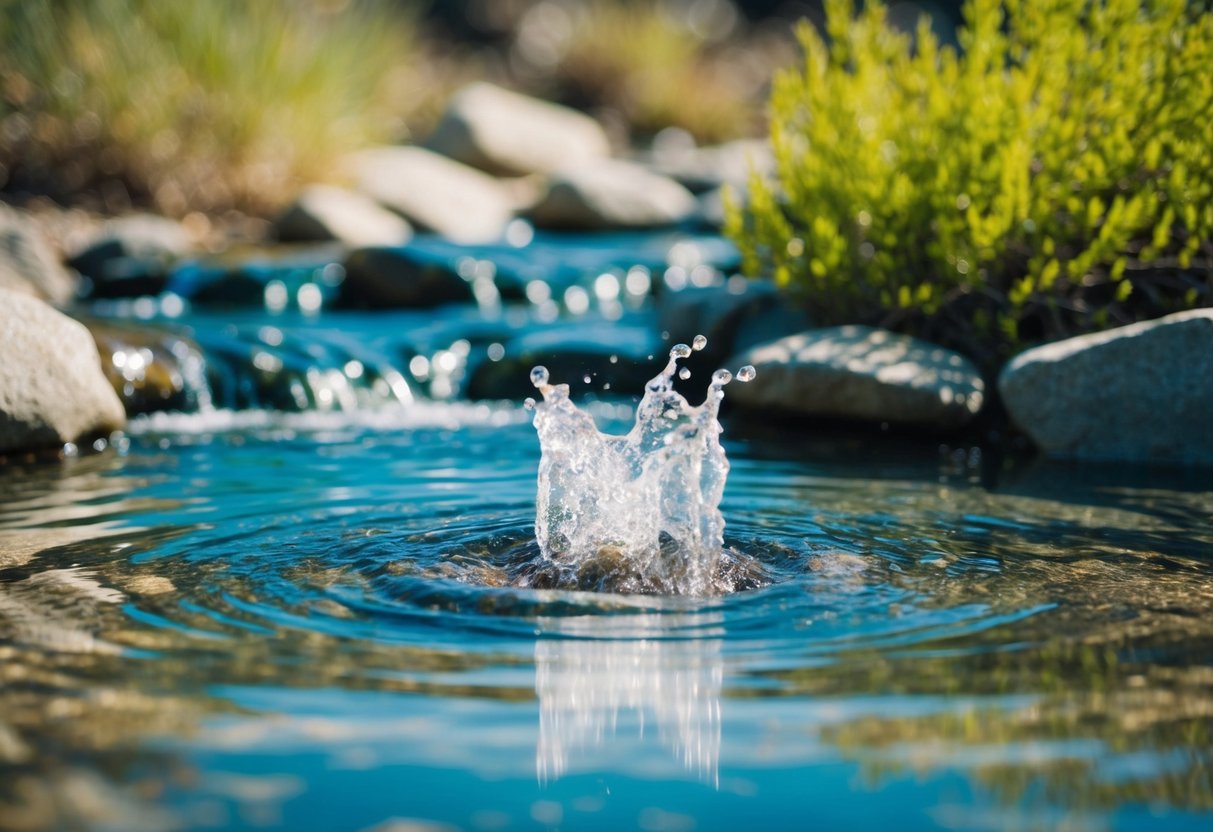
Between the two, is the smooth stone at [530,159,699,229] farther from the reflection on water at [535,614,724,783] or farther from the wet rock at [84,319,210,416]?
the reflection on water at [535,614,724,783]

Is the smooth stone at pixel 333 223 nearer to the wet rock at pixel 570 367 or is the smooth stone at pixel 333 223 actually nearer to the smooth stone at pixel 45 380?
the wet rock at pixel 570 367

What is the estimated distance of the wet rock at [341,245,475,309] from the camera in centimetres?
A: 1195

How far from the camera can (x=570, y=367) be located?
9.51m

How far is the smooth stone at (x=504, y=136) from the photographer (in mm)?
18078

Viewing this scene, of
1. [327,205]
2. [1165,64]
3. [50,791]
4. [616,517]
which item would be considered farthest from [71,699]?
[327,205]

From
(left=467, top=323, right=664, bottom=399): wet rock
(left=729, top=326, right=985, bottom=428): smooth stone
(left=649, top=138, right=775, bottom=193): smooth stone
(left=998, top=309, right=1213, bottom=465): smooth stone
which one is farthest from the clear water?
(left=649, top=138, right=775, bottom=193): smooth stone

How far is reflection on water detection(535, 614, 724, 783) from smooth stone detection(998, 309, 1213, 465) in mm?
3836

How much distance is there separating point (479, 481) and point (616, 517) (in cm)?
175

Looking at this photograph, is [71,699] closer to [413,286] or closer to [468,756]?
[468,756]

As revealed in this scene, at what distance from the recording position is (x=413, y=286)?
39.2ft

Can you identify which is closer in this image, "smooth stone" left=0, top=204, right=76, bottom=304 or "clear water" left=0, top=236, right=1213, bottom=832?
"clear water" left=0, top=236, right=1213, bottom=832

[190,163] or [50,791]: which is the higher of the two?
[190,163]

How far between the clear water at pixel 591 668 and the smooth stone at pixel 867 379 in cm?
154

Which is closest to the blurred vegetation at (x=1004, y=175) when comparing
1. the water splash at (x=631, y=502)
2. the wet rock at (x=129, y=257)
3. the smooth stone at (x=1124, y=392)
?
the smooth stone at (x=1124, y=392)
